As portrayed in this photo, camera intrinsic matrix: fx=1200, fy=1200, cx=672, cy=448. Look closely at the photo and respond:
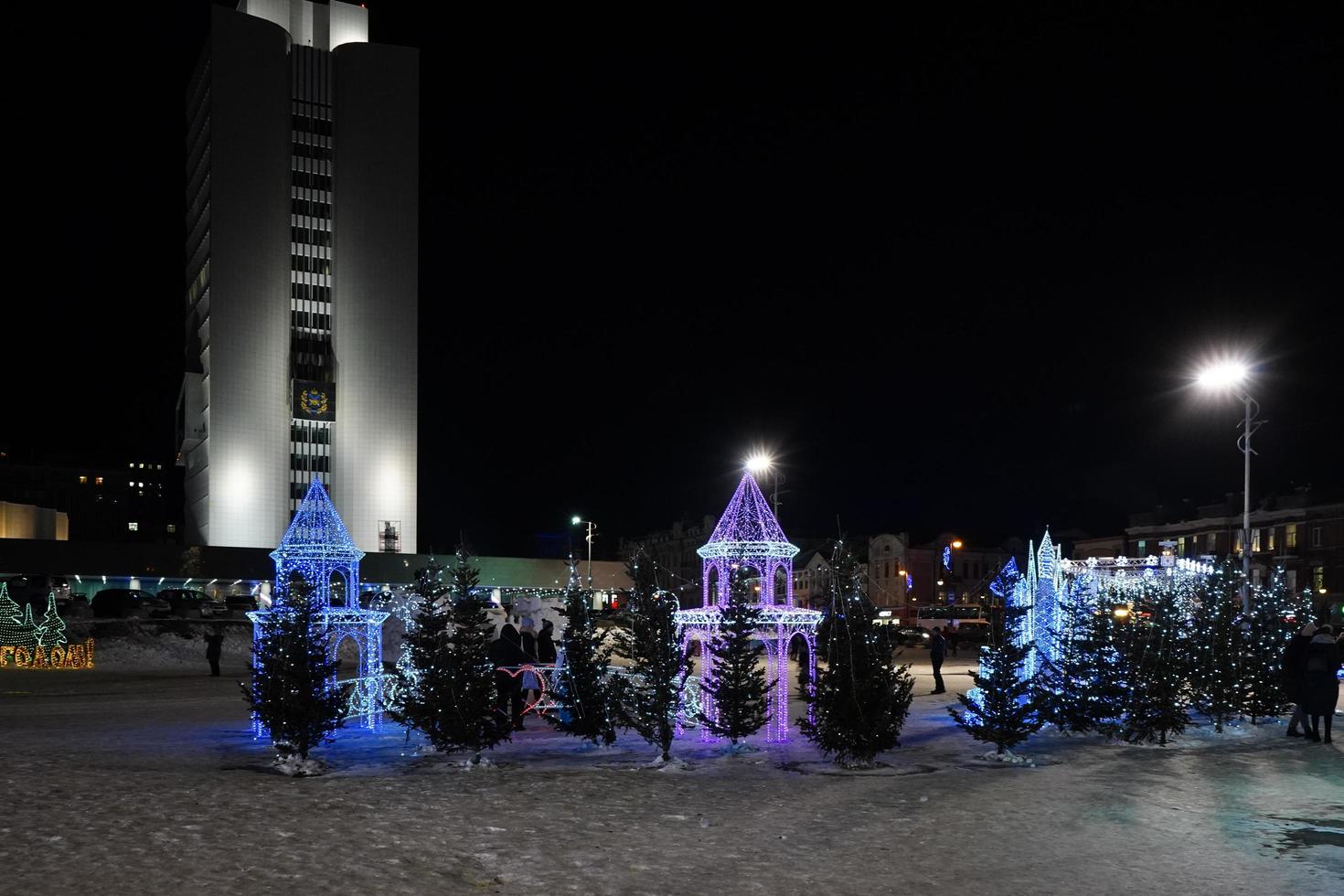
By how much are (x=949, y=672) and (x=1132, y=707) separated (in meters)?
19.0

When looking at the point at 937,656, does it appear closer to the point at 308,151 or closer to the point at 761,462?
the point at 761,462

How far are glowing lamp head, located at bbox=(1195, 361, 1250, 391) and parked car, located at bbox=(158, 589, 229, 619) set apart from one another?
4190cm

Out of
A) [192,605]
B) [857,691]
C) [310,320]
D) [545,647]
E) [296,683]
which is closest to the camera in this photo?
[296,683]

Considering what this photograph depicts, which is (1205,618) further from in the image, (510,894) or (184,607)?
(184,607)

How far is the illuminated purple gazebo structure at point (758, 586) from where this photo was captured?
17.6m

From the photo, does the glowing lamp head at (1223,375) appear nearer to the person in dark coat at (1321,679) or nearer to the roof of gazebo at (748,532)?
the person in dark coat at (1321,679)

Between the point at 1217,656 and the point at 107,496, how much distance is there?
489ft

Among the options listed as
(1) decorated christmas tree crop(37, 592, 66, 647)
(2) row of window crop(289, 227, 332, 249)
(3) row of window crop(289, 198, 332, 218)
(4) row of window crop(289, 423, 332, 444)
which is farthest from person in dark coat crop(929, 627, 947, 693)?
(3) row of window crop(289, 198, 332, 218)

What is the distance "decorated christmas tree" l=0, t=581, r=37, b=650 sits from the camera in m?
37.0

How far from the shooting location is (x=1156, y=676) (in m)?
17.5

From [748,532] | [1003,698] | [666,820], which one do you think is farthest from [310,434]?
[666,820]

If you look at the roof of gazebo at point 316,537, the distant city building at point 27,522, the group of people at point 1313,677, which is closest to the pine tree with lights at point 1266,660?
the group of people at point 1313,677

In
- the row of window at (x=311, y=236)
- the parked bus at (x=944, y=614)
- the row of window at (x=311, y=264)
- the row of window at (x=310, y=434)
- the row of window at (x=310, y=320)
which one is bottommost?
the parked bus at (x=944, y=614)

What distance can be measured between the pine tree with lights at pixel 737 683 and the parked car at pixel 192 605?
41.5 meters
